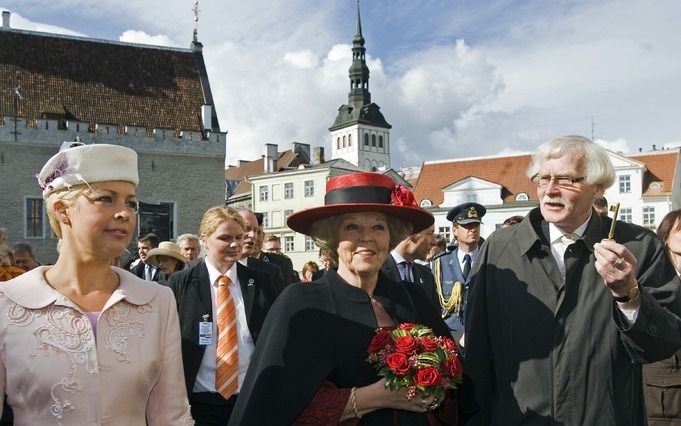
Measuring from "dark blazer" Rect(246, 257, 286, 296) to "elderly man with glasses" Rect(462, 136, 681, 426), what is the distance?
94.3 inches

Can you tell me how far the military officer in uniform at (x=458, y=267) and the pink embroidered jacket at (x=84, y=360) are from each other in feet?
14.7

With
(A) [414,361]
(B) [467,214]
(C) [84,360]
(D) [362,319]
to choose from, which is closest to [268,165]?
(B) [467,214]

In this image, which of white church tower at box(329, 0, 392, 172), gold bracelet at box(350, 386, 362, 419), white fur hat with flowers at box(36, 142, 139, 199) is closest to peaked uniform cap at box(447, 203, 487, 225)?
gold bracelet at box(350, 386, 362, 419)

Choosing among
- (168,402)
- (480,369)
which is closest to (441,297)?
(480,369)

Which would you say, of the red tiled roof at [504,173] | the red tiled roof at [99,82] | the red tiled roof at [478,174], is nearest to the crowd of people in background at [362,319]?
the red tiled roof at [99,82]

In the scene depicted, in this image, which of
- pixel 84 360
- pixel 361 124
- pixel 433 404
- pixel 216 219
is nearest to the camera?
pixel 84 360

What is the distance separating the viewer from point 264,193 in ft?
214

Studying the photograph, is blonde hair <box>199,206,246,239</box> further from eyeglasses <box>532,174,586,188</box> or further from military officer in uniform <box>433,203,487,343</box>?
eyeglasses <box>532,174,586,188</box>

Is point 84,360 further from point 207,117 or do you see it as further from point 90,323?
point 207,117

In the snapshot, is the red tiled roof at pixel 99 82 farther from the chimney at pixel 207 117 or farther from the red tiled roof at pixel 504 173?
the red tiled roof at pixel 504 173

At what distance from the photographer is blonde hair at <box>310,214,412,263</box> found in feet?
11.9

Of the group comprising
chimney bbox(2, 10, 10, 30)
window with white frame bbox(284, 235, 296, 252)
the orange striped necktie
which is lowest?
window with white frame bbox(284, 235, 296, 252)

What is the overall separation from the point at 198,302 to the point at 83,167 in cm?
257

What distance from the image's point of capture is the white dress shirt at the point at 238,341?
4.96 m
